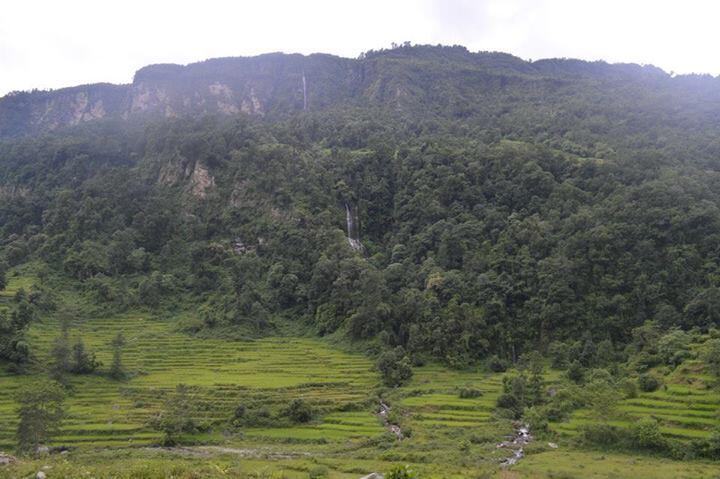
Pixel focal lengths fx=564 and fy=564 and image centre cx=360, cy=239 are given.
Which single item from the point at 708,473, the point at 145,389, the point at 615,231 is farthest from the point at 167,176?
the point at 708,473

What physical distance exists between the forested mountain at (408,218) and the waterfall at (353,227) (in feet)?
1.39

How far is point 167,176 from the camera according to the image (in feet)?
347

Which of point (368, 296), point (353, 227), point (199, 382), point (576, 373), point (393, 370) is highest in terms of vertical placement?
point (353, 227)

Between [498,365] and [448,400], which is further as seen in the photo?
[498,365]

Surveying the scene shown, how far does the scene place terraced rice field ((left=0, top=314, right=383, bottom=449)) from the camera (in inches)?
1645

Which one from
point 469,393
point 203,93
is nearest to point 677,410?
point 469,393

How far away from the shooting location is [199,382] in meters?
51.1

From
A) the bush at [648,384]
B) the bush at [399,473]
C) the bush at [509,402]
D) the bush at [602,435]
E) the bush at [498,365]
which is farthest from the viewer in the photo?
the bush at [498,365]

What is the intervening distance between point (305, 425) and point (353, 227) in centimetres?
5234

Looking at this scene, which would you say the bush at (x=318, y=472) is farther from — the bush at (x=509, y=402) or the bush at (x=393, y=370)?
the bush at (x=393, y=370)

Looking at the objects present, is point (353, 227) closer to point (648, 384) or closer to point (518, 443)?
point (648, 384)

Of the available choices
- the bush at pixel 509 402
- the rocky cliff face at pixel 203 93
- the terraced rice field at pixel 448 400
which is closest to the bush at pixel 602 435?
the terraced rice field at pixel 448 400

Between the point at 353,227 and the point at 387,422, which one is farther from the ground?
the point at 353,227

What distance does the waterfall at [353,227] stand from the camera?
8916 cm
